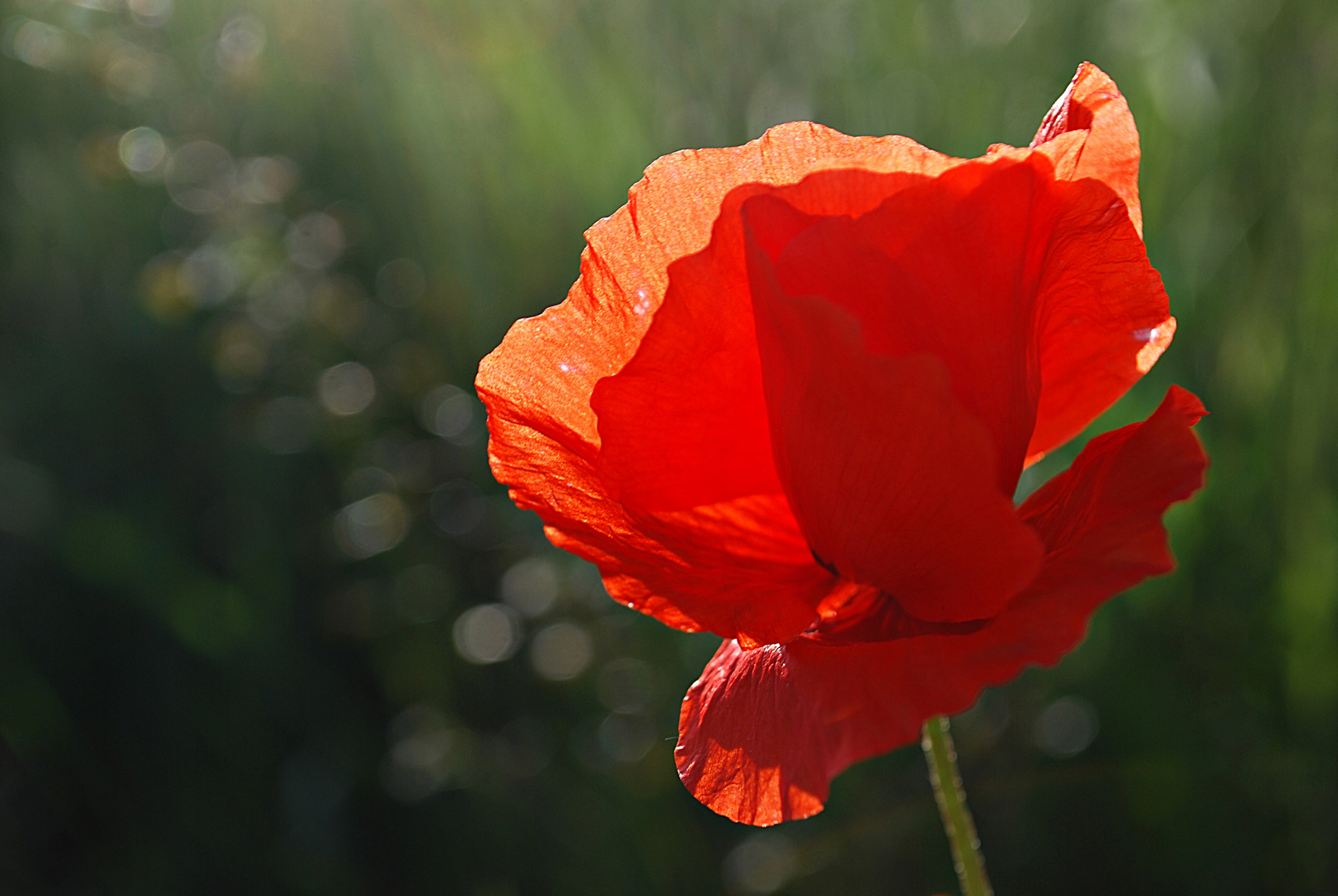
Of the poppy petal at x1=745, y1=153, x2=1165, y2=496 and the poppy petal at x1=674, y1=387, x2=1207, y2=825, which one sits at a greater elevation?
the poppy petal at x1=745, y1=153, x2=1165, y2=496

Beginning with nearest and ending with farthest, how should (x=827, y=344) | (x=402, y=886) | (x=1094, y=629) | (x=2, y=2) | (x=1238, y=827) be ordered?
(x=827, y=344) < (x=1238, y=827) < (x=1094, y=629) < (x=402, y=886) < (x=2, y=2)

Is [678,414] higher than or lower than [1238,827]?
higher

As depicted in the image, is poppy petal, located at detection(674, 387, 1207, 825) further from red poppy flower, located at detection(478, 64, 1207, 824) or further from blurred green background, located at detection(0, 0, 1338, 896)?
blurred green background, located at detection(0, 0, 1338, 896)

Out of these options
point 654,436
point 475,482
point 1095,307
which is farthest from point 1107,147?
point 475,482

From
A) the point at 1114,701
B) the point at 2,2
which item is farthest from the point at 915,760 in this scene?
the point at 2,2

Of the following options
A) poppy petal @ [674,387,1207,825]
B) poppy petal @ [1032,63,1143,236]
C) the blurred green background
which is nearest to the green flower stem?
poppy petal @ [674,387,1207,825]

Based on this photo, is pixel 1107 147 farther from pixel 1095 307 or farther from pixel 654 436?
pixel 654 436

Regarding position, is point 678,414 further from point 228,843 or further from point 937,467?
point 228,843
